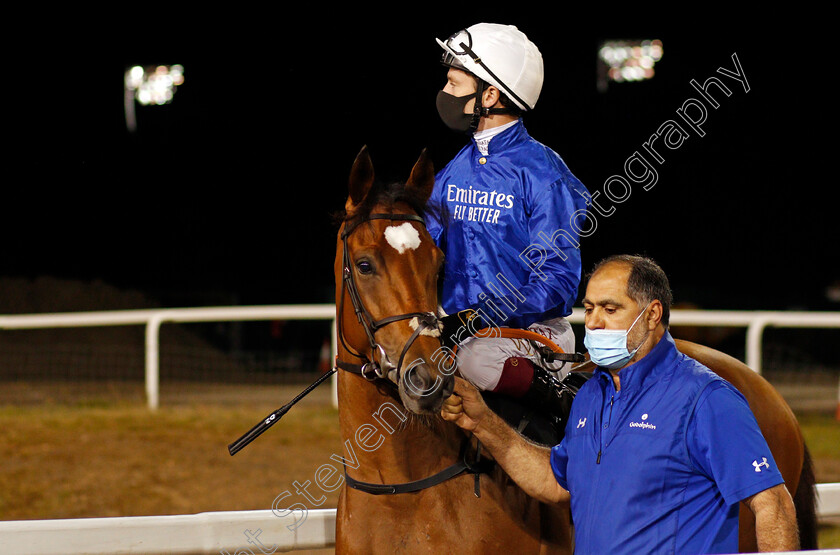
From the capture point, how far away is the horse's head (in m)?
1.98

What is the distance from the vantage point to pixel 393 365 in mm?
2053

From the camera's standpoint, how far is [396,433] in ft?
7.43

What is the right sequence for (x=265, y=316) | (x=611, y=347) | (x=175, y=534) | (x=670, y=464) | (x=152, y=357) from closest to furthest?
(x=670, y=464) < (x=611, y=347) < (x=175, y=534) < (x=152, y=357) < (x=265, y=316)

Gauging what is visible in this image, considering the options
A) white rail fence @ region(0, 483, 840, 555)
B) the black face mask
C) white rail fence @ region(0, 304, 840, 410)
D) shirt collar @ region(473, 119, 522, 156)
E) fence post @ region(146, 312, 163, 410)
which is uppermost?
the black face mask

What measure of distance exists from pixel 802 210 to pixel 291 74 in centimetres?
794

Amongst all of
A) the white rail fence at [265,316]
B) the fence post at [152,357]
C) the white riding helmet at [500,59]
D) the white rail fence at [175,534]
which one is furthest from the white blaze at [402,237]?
the fence post at [152,357]

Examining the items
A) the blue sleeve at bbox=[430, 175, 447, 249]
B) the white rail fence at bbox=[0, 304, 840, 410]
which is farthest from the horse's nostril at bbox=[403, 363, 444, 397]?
the white rail fence at bbox=[0, 304, 840, 410]

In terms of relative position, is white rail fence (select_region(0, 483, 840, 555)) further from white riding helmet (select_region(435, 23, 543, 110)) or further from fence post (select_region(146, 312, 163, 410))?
fence post (select_region(146, 312, 163, 410))

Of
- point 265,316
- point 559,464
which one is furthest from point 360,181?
point 265,316

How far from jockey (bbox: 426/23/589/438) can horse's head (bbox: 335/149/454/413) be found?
7.3 inches

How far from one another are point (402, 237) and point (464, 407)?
0.49 m

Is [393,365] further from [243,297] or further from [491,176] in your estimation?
[243,297]

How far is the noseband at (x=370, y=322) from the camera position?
2.06m

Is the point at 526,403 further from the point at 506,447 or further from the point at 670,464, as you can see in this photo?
the point at 670,464
